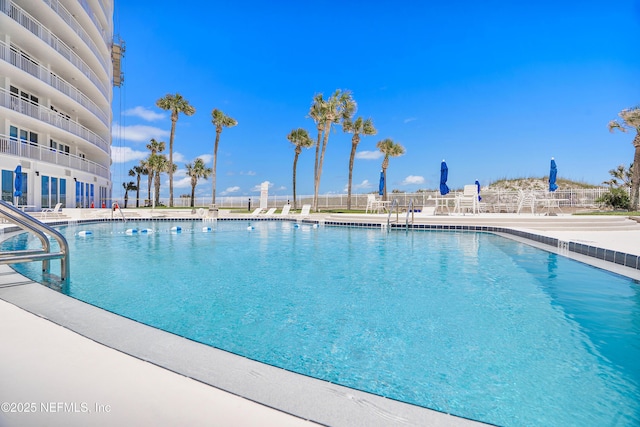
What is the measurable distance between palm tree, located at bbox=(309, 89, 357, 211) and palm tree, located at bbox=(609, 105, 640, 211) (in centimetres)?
1813

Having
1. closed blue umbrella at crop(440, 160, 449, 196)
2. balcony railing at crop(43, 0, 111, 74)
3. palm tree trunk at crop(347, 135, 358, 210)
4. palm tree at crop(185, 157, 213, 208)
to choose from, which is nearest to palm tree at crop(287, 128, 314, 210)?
palm tree trunk at crop(347, 135, 358, 210)

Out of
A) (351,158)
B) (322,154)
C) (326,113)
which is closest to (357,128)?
(351,158)

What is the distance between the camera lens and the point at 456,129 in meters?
43.4

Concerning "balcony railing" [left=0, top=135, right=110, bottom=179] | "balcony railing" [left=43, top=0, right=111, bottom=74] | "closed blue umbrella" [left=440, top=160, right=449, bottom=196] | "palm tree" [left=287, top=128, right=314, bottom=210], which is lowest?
"closed blue umbrella" [left=440, top=160, right=449, bottom=196]

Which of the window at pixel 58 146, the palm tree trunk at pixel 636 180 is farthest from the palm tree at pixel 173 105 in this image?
the palm tree trunk at pixel 636 180

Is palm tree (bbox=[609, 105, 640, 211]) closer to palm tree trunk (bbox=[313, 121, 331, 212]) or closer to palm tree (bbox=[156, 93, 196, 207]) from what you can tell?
palm tree trunk (bbox=[313, 121, 331, 212])

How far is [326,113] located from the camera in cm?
2825

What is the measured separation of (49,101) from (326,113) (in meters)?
19.3

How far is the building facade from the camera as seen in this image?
703 inches

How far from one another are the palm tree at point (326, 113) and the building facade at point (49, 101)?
→ 57.7ft

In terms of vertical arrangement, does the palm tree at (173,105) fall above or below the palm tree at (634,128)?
above

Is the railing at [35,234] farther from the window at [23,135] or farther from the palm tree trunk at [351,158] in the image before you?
the palm tree trunk at [351,158]

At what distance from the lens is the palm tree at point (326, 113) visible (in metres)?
28.2

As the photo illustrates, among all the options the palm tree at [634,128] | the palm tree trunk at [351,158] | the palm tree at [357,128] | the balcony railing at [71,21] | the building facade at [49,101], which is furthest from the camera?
the palm tree at [357,128]
